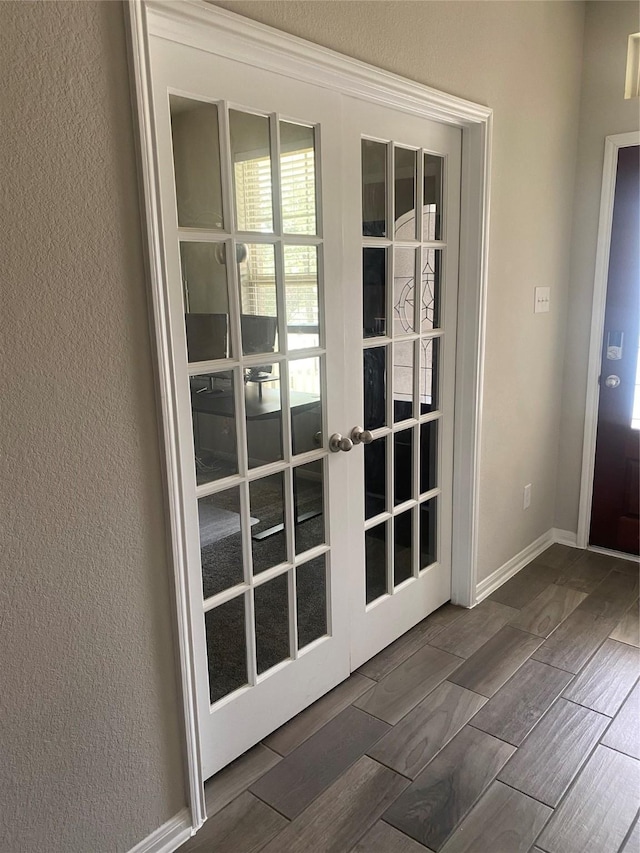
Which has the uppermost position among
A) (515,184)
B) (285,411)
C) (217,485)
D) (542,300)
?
(515,184)

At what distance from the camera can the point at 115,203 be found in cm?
136

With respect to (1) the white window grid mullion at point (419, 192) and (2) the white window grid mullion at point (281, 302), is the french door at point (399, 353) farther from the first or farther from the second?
(2) the white window grid mullion at point (281, 302)

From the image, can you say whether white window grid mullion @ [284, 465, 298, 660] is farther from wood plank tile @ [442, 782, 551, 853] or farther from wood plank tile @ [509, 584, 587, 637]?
wood plank tile @ [509, 584, 587, 637]

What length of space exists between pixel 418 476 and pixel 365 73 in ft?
4.64

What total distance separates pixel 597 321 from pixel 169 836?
2.85 metres

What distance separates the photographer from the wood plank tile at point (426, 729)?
1.97m

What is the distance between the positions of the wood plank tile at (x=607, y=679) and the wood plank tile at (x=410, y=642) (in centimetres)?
55

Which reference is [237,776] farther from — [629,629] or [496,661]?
[629,629]

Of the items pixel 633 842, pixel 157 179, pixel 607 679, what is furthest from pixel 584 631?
pixel 157 179

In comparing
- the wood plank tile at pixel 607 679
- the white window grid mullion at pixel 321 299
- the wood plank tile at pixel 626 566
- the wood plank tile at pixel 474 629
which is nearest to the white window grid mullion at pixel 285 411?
the white window grid mullion at pixel 321 299

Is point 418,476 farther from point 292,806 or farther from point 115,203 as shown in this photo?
point 115,203

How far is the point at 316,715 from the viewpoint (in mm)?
2166

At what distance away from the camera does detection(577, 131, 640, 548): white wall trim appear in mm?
3054

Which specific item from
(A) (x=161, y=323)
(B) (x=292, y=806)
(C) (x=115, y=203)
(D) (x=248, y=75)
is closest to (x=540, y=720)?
(B) (x=292, y=806)
